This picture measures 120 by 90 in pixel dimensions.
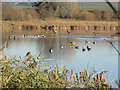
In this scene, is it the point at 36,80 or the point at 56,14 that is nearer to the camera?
the point at 36,80

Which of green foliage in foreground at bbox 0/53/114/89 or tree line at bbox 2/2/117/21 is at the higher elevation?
tree line at bbox 2/2/117/21

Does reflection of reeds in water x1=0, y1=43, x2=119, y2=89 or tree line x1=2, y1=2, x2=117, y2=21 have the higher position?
tree line x1=2, y1=2, x2=117, y2=21

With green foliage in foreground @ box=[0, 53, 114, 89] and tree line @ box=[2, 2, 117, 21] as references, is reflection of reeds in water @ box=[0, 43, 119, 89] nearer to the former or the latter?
green foliage in foreground @ box=[0, 53, 114, 89]

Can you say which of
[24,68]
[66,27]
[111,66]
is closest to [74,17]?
[66,27]

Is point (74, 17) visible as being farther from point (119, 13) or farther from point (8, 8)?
point (119, 13)

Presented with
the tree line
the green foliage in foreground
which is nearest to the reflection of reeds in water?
the green foliage in foreground

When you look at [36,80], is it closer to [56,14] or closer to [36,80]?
[36,80]

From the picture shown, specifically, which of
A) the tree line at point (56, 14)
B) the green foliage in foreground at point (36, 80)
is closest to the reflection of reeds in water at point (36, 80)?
the green foliage in foreground at point (36, 80)

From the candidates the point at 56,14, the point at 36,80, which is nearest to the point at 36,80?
the point at 36,80

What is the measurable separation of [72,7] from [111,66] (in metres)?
32.5

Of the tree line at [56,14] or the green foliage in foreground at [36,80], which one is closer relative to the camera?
the green foliage in foreground at [36,80]

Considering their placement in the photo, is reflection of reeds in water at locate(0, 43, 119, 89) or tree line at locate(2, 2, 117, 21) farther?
tree line at locate(2, 2, 117, 21)

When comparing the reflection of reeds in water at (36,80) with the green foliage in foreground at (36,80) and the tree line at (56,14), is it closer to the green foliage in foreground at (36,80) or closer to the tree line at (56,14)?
the green foliage in foreground at (36,80)

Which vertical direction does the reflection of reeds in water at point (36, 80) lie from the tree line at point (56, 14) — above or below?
below
